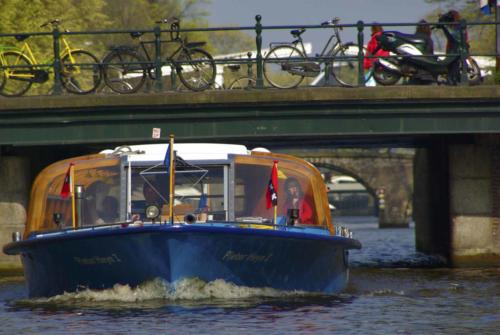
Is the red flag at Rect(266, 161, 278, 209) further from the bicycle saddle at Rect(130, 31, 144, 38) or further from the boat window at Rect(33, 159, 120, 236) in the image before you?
the bicycle saddle at Rect(130, 31, 144, 38)

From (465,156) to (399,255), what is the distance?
8014 millimetres

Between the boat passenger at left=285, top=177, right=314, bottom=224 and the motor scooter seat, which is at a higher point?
the motor scooter seat

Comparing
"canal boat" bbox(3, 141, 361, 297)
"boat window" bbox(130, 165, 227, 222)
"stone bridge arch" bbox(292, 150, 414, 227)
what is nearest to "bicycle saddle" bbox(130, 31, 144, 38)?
"canal boat" bbox(3, 141, 361, 297)

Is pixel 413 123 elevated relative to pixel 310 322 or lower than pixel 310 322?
elevated

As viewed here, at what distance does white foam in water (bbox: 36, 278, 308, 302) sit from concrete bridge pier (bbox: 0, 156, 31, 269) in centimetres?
902

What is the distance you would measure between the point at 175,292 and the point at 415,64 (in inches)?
370

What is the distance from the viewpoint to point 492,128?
1027 inches

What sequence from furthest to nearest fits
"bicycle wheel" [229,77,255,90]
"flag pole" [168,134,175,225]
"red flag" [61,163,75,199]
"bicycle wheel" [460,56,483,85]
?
"bicycle wheel" [229,77,255,90]
"bicycle wheel" [460,56,483,85]
"red flag" [61,163,75,199]
"flag pole" [168,134,175,225]

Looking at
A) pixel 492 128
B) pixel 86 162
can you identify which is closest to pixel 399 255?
pixel 492 128

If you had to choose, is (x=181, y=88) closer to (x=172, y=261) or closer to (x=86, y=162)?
(x=86, y=162)

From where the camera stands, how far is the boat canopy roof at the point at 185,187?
1969 cm

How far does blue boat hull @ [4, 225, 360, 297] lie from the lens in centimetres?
1836

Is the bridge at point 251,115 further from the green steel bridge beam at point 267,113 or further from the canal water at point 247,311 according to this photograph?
the canal water at point 247,311

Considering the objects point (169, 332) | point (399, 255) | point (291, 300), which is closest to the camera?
point (169, 332)
